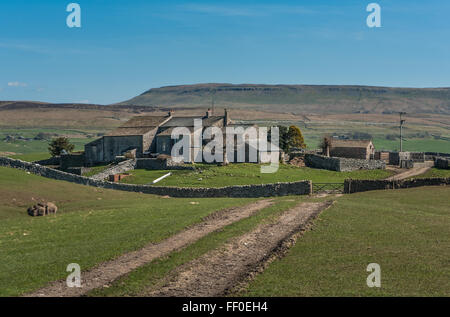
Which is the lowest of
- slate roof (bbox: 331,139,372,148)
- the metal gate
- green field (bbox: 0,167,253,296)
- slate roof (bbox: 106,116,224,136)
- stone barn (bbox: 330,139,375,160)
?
green field (bbox: 0,167,253,296)

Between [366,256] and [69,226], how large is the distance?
49.5 feet

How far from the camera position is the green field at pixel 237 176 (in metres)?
49.4

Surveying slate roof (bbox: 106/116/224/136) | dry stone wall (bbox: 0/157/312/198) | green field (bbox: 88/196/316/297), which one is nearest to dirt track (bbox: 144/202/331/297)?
green field (bbox: 88/196/316/297)

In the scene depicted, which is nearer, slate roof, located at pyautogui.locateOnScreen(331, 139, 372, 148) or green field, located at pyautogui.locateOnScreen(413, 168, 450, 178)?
green field, located at pyautogui.locateOnScreen(413, 168, 450, 178)

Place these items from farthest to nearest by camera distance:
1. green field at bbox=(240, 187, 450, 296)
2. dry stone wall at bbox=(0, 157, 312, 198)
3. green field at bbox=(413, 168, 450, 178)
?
green field at bbox=(413, 168, 450, 178)
dry stone wall at bbox=(0, 157, 312, 198)
green field at bbox=(240, 187, 450, 296)

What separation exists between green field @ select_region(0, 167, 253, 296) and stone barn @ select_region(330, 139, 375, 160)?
4255 centimetres

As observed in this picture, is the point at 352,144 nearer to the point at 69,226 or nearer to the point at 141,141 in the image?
the point at 141,141

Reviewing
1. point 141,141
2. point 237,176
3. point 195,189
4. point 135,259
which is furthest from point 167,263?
point 141,141

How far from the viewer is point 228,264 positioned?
707 inches

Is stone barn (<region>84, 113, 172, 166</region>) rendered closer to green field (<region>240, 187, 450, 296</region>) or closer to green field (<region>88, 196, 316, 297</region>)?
green field (<region>240, 187, 450, 296</region>)

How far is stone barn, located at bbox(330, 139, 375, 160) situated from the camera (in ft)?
244

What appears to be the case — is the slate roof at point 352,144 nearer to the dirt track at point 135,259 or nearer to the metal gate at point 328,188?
the metal gate at point 328,188
